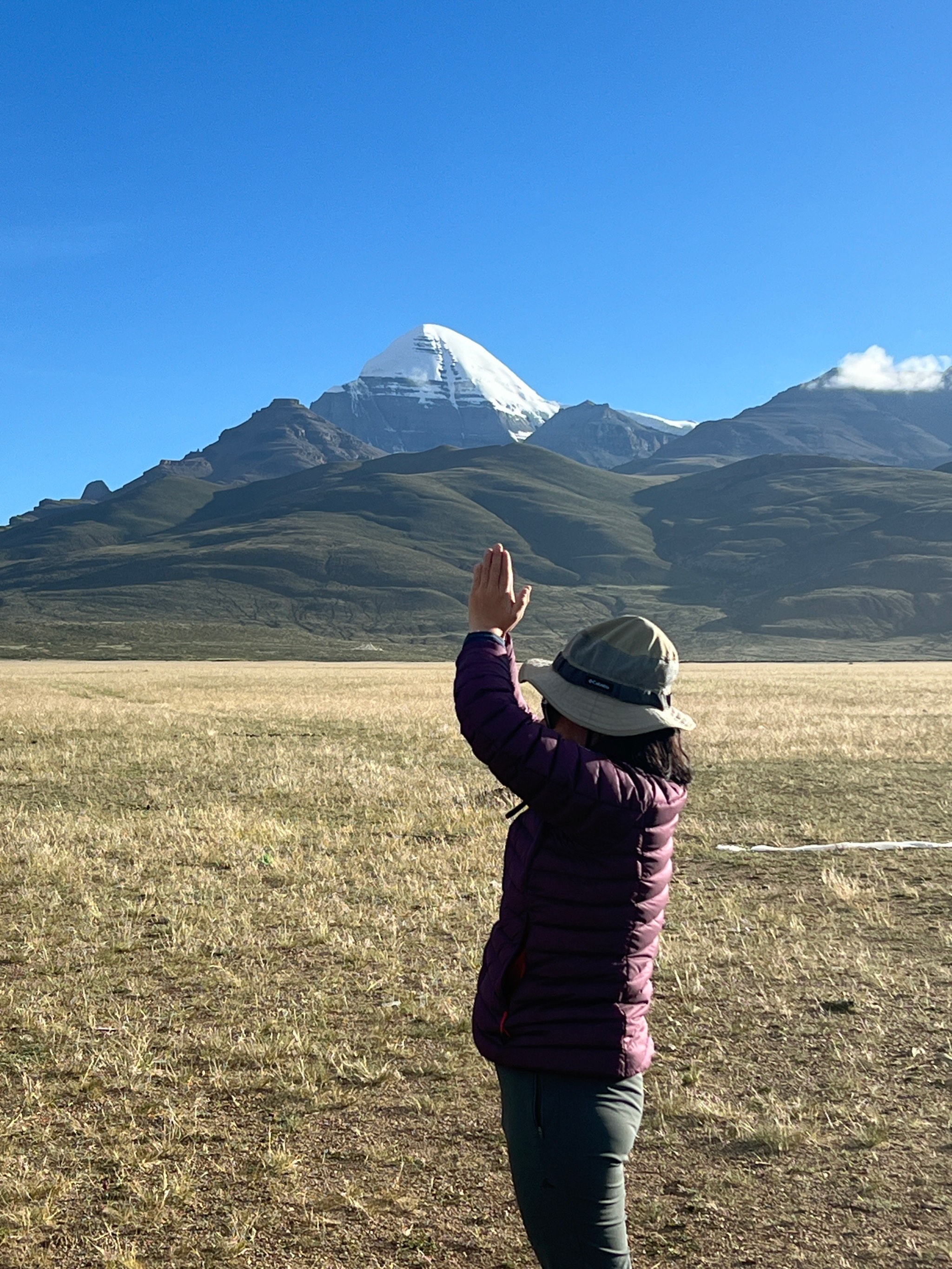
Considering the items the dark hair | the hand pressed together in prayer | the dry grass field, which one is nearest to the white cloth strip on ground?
the dry grass field

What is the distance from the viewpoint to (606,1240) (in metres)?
2.82

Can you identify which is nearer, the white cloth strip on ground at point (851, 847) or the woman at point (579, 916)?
the woman at point (579, 916)

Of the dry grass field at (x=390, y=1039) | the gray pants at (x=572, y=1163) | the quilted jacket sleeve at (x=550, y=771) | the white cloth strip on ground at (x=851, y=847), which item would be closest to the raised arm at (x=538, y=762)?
the quilted jacket sleeve at (x=550, y=771)

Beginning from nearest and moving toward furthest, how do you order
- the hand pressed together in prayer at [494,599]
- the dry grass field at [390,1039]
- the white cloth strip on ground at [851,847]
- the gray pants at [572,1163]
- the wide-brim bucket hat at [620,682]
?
the gray pants at [572,1163] → the wide-brim bucket hat at [620,682] → the hand pressed together in prayer at [494,599] → the dry grass field at [390,1039] → the white cloth strip on ground at [851,847]

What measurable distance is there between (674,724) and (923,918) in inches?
292

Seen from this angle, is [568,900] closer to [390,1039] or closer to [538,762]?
[538,762]

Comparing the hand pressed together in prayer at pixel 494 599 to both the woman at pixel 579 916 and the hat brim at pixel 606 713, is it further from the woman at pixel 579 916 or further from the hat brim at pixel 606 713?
the hat brim at pixel 606 713

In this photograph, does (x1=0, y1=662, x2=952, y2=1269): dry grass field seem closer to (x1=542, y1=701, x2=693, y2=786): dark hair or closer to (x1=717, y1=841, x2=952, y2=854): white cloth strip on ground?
(x1=717, y1=841, x2=952, y2=854): white cloth strip on ground

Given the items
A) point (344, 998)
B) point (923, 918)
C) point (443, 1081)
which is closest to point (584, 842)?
point (443, 1081)

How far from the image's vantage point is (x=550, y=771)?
9.19ft

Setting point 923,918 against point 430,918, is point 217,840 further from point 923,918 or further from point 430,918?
point 923,918

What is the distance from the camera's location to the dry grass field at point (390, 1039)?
14.8 ft

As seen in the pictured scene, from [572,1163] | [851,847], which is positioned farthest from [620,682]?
[851,847]

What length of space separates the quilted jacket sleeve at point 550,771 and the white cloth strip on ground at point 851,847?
32.0ft
